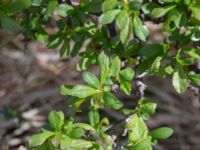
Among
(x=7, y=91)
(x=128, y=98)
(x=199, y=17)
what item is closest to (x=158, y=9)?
(x=199, y=17)

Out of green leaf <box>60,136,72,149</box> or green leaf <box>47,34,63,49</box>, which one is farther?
green leaf <box>47,34,63,49</box>

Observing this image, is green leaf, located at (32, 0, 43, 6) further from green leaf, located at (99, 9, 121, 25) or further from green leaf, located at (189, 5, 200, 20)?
green leaf, located at (189, 5, 200, 20)

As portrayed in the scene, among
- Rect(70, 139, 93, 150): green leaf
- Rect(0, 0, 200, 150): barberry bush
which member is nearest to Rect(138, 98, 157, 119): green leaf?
Rect(0, 0, 200, 150): barberry bush

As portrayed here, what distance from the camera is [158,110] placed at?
2.12 meters

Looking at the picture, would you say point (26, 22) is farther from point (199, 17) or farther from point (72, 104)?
point (199, 17)

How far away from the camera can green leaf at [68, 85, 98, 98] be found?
0.88 metres

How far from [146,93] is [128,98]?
7 centimetres

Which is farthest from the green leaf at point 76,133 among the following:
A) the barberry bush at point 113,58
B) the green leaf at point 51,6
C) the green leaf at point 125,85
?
the green leaf at point 51,6

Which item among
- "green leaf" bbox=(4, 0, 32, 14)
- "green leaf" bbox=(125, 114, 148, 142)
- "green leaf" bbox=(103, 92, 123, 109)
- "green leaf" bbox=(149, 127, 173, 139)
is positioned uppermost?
"green leaf" bbox=(4, 0, 32, 14)

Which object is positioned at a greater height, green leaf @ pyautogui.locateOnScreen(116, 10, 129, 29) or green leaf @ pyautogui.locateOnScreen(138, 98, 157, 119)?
green leaf @ pyautogui.locateOnScreen(116, 10, 129, 29)

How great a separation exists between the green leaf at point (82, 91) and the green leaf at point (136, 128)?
80 mm

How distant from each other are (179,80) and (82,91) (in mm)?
163

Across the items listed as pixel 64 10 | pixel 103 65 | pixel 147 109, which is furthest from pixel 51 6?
pixel 147 109

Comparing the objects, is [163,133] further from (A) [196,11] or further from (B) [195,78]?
(A) [196,11]
